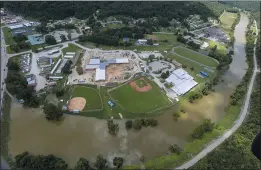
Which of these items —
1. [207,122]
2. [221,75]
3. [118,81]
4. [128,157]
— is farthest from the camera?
[221,75]

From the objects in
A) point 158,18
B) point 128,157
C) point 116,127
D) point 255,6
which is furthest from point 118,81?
point 255,6

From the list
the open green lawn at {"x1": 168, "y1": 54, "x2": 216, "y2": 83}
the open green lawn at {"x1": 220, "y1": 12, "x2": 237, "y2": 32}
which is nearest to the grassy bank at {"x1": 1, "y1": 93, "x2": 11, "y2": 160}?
the open green lawn at {"x1": 168, "y1": 54, "x2": 216, "y2": 83}

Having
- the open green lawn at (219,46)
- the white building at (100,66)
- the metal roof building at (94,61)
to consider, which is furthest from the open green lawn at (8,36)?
the open green lawn at (219,46)

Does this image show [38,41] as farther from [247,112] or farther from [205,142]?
[247,112]

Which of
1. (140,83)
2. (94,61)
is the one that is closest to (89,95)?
(140,83)

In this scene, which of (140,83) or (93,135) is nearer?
(93,135)

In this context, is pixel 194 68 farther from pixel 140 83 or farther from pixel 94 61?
pixel 94 61
